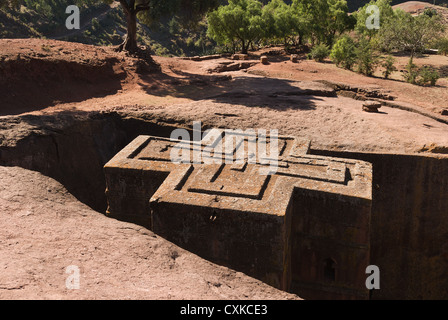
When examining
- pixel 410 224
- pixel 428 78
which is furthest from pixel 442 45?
pixel 410 224

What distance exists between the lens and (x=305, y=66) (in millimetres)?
20641

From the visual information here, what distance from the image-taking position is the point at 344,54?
20.9m

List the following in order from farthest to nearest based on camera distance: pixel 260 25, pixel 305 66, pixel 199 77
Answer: pixel 260 25
pixel 305 66
pixel 199 77

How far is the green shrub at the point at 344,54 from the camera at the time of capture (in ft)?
67.8

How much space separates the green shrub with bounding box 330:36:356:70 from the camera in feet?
67.8

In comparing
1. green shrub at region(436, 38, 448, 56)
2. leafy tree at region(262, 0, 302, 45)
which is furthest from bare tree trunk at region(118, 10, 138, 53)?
green shrub at region(436, 38, 448, 56)

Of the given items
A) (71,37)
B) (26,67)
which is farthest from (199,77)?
(71,37)

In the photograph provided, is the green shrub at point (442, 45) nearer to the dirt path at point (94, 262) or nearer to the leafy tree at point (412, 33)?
the leafy tree at point (412, 33)

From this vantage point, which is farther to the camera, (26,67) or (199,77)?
(199,77)

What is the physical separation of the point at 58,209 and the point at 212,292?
114 inches

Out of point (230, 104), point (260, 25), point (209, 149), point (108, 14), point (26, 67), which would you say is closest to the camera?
point (209, 149)

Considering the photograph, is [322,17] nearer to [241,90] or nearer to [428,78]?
[428,78]

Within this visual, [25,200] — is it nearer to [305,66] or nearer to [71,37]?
[305,66]

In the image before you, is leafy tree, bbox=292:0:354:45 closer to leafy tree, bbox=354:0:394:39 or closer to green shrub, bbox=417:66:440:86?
leafy tree, bbox=354:0:394:39
